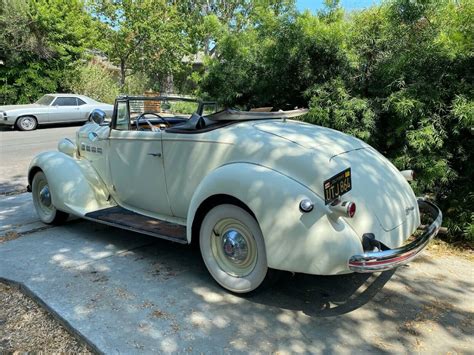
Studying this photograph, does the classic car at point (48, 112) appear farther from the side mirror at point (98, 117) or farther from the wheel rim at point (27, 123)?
the side mirror at point (98, 117)

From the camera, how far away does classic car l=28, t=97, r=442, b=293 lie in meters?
2.93

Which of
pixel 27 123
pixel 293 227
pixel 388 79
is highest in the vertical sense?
pixel 388 79

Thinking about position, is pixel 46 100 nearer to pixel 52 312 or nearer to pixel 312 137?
pixel 52 312

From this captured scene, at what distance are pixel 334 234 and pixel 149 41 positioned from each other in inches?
998

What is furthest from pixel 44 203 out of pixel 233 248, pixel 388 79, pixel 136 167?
pixel 388 79

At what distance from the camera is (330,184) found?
2.94 m

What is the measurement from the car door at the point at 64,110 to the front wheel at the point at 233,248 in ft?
48.9

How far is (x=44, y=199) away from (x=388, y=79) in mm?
4465

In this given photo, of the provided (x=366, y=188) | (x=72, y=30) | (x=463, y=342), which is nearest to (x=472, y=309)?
(x=463, y=342)

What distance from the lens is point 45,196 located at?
512 centimetres

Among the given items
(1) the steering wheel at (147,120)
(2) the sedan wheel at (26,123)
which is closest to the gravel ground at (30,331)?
(1) the steering wheel at (147,120)

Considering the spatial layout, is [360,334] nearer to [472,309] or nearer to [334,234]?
[334,234]

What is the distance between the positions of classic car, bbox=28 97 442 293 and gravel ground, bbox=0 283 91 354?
1106mm

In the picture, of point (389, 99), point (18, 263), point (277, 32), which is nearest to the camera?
point (18, 263)
